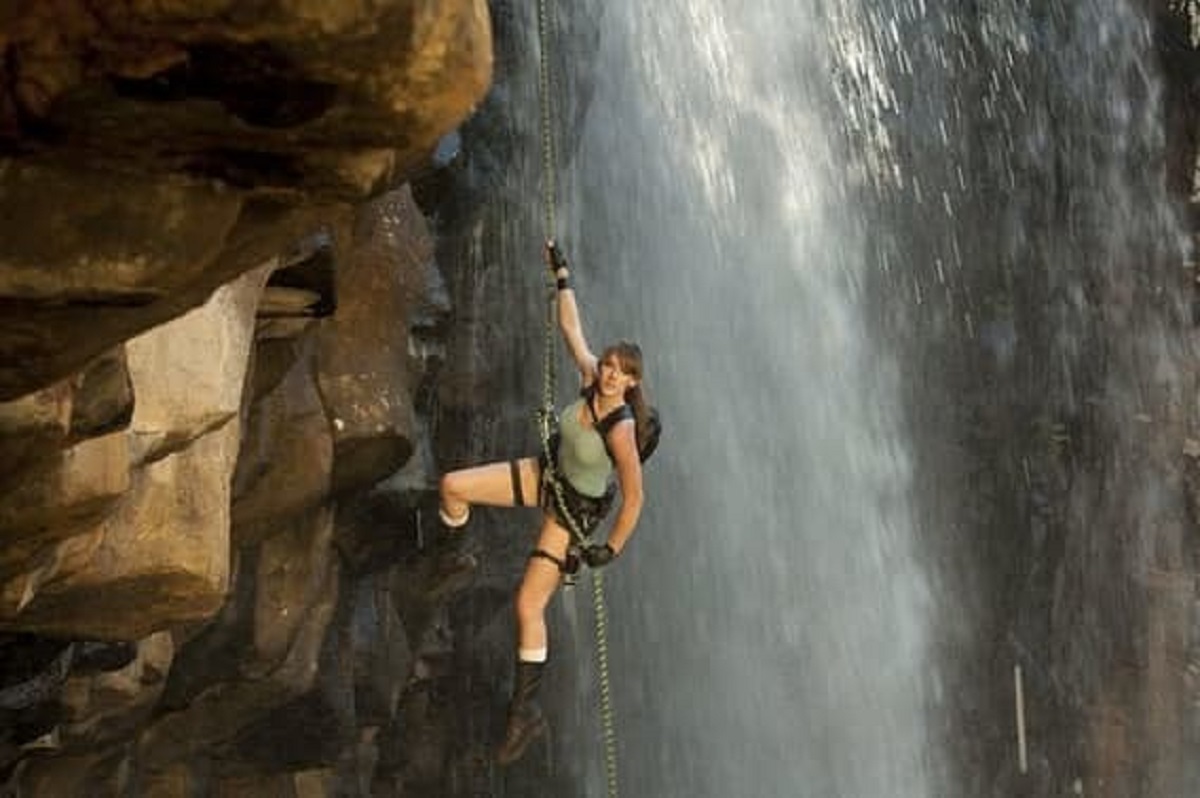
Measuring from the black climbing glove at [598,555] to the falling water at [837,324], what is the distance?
8353 mm

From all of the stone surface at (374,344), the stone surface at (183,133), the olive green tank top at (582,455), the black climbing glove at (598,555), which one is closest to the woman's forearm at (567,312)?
the olive green tank top at (582,455)

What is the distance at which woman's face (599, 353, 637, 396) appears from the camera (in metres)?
7.10

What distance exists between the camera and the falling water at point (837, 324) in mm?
16750

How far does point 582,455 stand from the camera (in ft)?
24.3

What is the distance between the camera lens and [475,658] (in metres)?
13.4

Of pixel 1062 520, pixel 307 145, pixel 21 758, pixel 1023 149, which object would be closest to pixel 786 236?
pixel 1023 149

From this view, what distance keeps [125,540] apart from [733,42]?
13.9 m

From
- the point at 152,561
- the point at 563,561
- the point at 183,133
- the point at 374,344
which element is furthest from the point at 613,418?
the point at 183,133

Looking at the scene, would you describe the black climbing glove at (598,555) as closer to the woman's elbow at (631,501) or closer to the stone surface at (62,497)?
the woman's elbow at (631,501)

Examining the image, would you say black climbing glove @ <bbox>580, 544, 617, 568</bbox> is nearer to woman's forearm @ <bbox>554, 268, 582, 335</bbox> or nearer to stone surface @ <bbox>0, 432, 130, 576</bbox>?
woman's forearm @ <bbox>554, 268, 582, 335</bbox>

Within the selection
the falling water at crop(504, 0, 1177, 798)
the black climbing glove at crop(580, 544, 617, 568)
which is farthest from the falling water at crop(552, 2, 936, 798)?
the black climbing glove at crop(580, 544, 617, 568)

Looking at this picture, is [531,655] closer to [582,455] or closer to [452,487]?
[452,487]

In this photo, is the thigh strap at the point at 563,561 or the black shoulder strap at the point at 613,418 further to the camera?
the thigh strap at the point at 563,561

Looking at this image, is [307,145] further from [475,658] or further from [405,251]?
[475,658]
